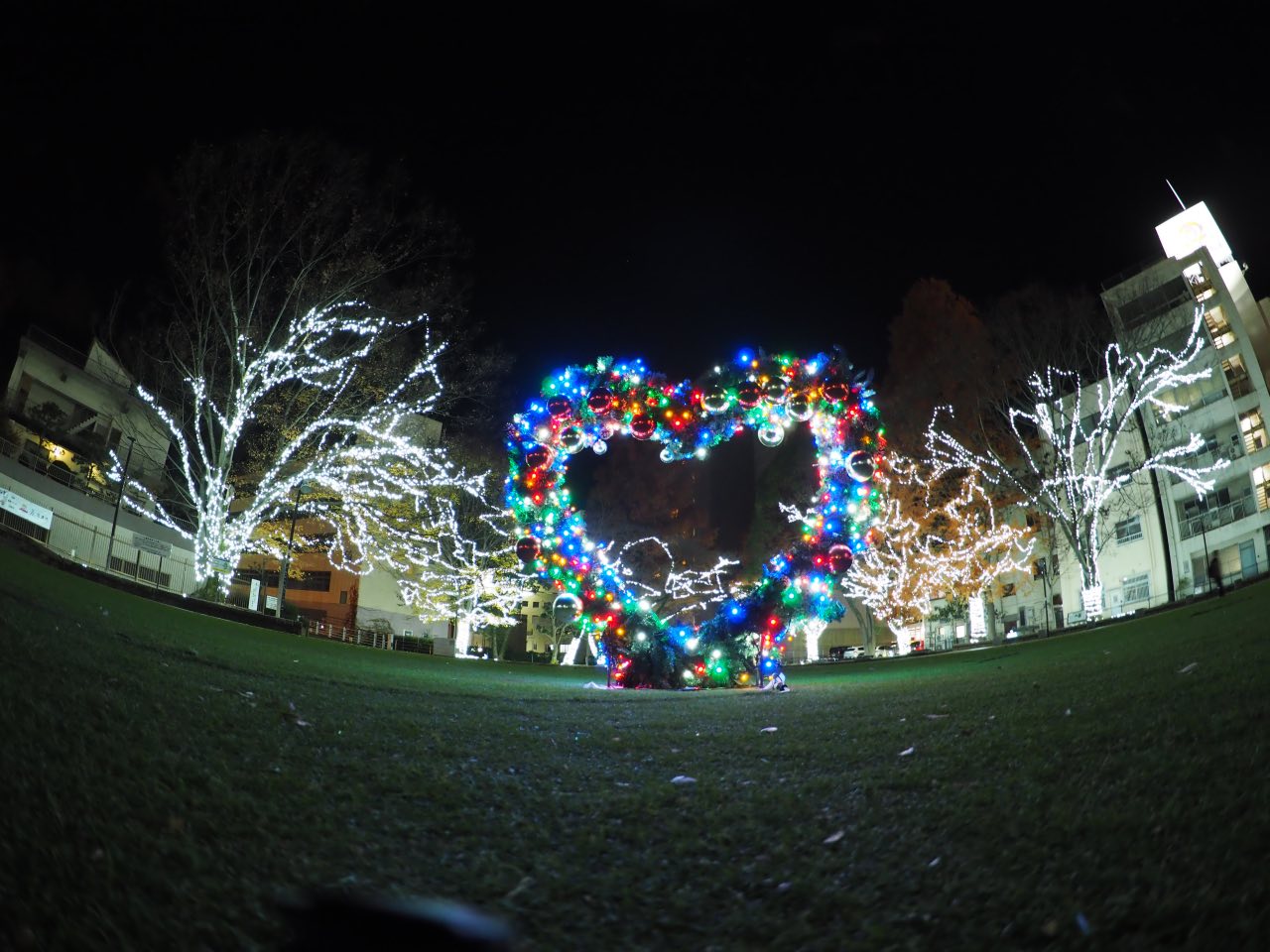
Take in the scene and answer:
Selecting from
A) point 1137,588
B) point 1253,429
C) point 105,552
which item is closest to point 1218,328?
point 1253,429

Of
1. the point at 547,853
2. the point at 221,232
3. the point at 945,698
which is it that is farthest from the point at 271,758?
the point at 221,232

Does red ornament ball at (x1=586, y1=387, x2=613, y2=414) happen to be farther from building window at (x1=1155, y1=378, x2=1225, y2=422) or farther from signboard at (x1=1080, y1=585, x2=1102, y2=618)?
building window at (x1=1155, y1=378, x2=1225, y2=422)

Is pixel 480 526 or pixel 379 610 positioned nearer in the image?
pixel 480 526

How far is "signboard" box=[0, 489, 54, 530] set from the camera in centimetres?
2258

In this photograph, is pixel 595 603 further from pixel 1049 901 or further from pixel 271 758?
pixel 1049 901

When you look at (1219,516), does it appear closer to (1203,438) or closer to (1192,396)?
(1203,438)

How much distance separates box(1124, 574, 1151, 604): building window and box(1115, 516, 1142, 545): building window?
163 cm

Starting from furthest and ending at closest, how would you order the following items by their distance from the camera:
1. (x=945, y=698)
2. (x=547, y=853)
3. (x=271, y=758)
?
(x=945, y=698) → (x=271, y=758) → (x=547, y=853)

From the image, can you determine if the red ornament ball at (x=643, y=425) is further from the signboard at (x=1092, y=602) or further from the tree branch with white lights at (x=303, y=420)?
the signboard at (x=1092, y=602)

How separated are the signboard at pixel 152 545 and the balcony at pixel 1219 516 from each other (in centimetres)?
→ 3971

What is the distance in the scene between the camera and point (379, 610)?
3581cm

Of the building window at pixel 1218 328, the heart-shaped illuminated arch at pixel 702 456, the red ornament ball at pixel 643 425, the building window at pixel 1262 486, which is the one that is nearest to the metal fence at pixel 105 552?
the heart-shaped illuminated arch at pixel 702 456

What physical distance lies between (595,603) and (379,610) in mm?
28015

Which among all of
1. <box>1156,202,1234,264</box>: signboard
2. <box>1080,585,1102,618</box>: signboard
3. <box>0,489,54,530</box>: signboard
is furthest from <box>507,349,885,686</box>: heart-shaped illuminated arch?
<box>1156,202,1234,264</box>: signboard
